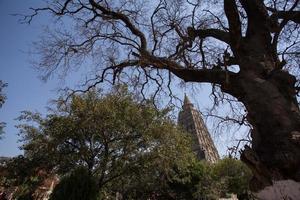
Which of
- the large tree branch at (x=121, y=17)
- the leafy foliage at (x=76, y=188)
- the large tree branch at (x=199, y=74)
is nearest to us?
the large tree branch at (x=199, y=74)

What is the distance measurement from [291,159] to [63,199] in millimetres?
10659

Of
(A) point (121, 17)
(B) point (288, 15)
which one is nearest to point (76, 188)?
(A) point (121, 17)

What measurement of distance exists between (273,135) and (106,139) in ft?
43.1

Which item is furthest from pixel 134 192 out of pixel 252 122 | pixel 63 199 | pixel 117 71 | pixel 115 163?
pixel 252 122

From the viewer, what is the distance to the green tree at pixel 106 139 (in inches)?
608

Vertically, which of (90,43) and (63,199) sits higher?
(90,43)

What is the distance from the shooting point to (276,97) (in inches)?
154

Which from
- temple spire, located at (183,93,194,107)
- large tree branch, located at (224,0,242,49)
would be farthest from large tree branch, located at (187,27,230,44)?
temple spire, located at (183,93,194,107)

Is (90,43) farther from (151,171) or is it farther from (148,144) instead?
(151,171)

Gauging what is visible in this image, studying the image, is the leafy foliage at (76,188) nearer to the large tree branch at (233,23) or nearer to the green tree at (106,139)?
the green tree at (106,139)

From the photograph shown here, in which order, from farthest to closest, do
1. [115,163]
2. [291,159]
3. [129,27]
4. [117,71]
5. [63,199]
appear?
[115,163]
[63,199]
[117,71]
[129,27]
[291,159]

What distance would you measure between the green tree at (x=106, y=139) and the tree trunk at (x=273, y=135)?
11561 mm

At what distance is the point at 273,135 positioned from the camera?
139 inches

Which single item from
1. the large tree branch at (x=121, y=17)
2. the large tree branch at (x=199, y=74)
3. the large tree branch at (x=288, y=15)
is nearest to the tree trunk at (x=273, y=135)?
the large tree branch at (x=199, y=74)
